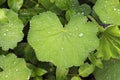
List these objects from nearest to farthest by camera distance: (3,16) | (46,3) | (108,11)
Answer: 1. (3,16)
2. (108,11)
3. (46,3)

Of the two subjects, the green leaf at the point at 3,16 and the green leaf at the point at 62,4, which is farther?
the green leaf at the point at 62,4

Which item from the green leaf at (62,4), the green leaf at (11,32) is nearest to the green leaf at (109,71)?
the green leaf at (62,4)

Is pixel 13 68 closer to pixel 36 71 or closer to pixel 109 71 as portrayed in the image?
pixel 36 71

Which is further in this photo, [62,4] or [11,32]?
[62,4]

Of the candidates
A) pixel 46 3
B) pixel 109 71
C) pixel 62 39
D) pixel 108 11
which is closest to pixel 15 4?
pixel 46 3

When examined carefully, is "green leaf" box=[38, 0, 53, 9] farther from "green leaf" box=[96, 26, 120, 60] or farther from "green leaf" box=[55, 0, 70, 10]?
"green leaf" box=[96, 26, 120, 60]

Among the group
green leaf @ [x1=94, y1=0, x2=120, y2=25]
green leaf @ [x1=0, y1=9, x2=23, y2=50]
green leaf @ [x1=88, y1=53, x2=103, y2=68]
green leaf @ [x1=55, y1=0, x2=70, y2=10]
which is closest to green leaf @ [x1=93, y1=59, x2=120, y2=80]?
green leaf @ [x1=88, y1=53, x2=103, y2=68]

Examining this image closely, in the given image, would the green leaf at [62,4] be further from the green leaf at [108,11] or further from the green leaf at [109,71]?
the green leaf at [109,71]
